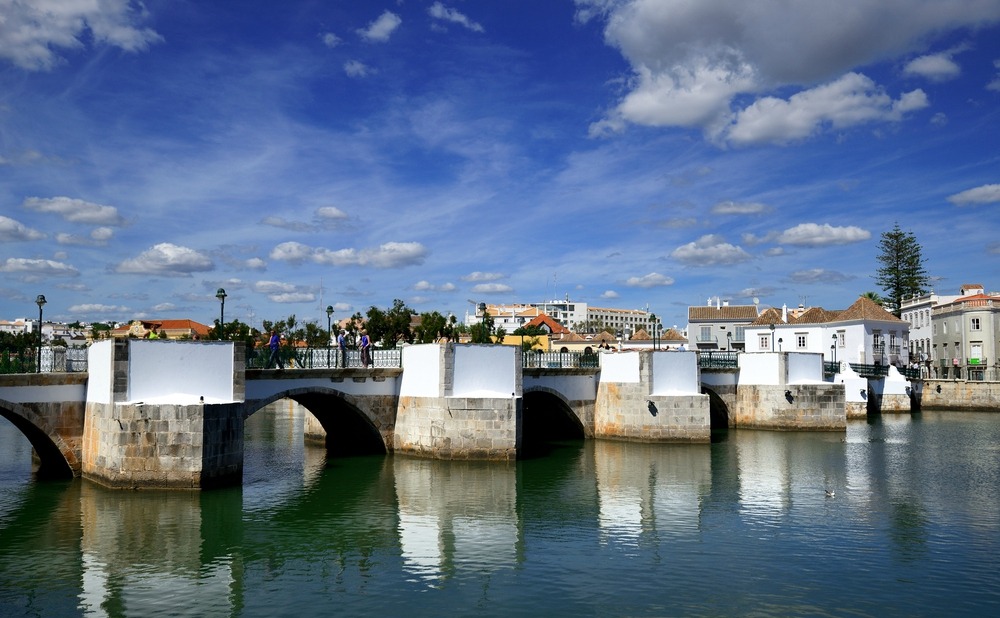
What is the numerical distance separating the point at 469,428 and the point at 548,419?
33.9 feet

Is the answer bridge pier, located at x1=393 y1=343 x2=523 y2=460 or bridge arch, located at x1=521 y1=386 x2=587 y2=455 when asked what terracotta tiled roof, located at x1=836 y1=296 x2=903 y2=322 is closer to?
bridge arch, located at x1=521 y1=386 x2=587 y2=455

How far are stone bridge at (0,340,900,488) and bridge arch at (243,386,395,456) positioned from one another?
6 cm

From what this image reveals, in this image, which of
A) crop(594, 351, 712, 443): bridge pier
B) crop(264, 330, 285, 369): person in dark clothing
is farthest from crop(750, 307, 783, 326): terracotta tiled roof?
crop(264, 330, 285, 369): person in dark clothing

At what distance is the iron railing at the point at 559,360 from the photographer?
31.1 meters

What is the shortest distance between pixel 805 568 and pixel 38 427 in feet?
62.0

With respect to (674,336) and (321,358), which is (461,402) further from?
(674,336)

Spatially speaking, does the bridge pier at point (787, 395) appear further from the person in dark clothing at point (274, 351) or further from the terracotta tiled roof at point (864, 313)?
the person in dark clothing at point (274, 351)

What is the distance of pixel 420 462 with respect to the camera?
82.1 ft

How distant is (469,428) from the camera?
2502 cm

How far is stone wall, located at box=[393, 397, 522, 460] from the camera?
81.8 feet

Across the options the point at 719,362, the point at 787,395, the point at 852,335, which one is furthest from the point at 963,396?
the point at 719,362

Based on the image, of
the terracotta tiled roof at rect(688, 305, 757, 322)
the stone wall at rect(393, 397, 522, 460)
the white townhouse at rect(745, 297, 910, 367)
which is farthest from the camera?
the terracotta tiled roof at rect(688, 305, 757, 322)

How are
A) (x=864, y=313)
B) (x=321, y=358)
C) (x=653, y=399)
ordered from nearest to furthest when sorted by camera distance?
(x=321, y=358)
(x=653, y=399)
(x=864, y=313)

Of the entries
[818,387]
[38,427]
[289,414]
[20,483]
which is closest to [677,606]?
[38,427]
